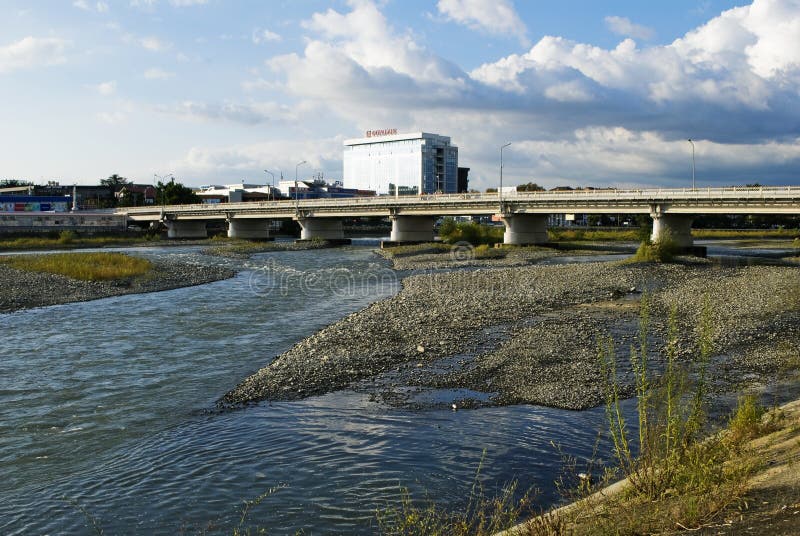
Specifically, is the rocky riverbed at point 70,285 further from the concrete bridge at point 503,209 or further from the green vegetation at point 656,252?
the concrete bridge at point 503,209

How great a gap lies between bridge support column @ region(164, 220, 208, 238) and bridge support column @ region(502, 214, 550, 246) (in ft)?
241

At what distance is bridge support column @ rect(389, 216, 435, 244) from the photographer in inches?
3898

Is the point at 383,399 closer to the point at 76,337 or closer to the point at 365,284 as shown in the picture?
Result: the point at 76,337

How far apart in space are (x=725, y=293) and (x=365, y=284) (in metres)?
23.4

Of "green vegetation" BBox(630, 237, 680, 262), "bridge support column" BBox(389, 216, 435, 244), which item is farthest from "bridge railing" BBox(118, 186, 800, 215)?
"green vegetation" BBox(630, 237, 680, 262)

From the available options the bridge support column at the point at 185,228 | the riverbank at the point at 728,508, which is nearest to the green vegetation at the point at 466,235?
the bridge support column at the point at 185,228

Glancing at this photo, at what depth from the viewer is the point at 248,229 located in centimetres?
12462

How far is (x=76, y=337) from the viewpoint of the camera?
25375 mm

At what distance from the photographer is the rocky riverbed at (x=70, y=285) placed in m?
35.7

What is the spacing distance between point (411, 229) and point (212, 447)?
87.9 meters

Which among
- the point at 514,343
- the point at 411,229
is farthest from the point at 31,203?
the point at 514,343

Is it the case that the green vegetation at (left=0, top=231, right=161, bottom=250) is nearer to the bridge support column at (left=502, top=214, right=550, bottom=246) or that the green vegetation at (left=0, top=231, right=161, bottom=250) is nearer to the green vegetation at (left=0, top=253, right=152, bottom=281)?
the green vegetation at (left=0, top=253, right=152, bottom=281)

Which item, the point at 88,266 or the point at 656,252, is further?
the point at 656,252

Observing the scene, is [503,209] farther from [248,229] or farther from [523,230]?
[248,229]
